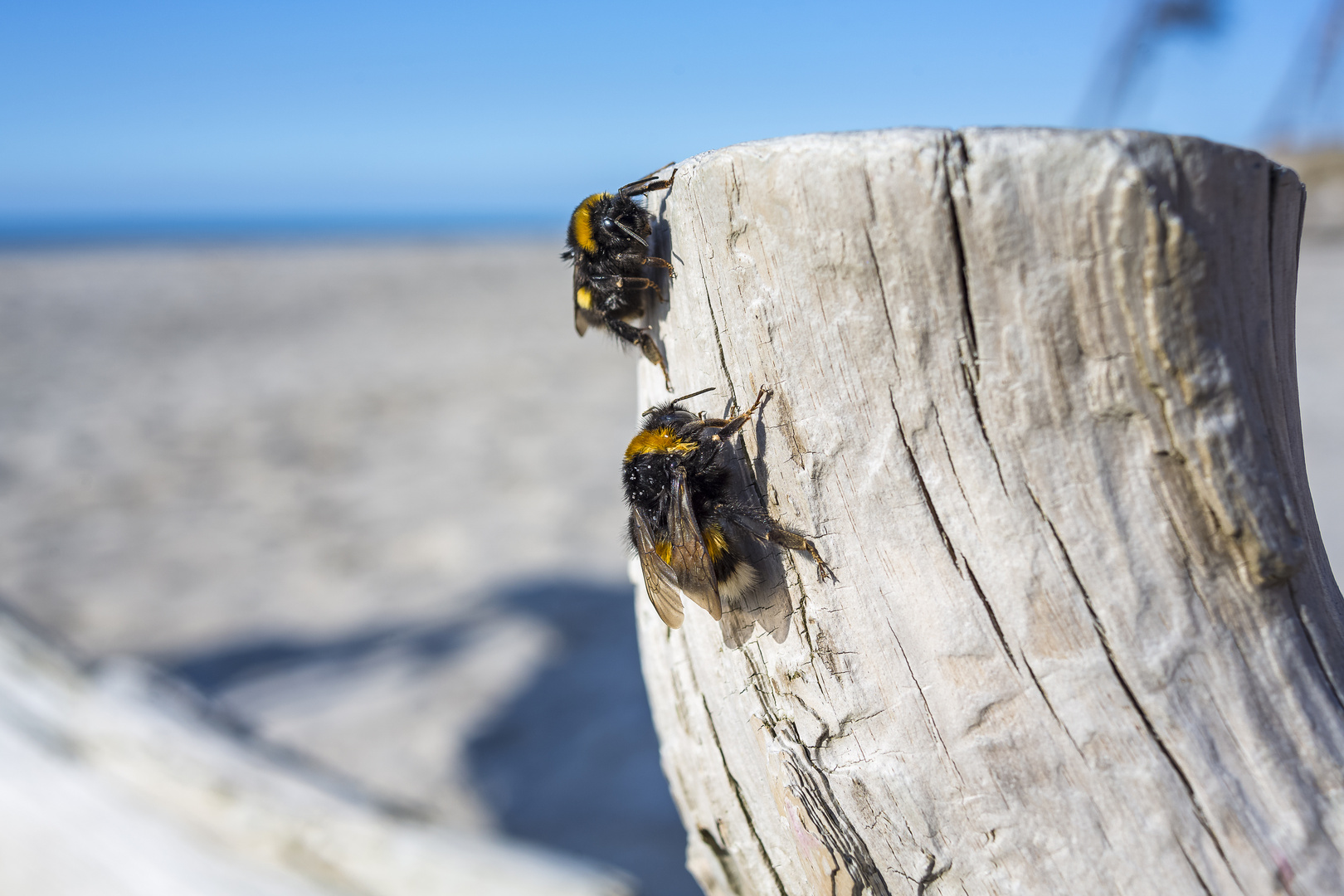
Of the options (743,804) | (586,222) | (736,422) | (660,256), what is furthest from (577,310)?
(743,804)

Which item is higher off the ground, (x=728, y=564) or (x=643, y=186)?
(x=643, y=186)

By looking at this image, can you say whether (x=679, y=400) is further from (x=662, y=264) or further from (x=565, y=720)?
(x=565, y=720)

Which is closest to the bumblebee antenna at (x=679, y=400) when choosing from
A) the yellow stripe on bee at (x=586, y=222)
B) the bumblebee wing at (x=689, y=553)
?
the bumblebee wing at (x=689, y=553)

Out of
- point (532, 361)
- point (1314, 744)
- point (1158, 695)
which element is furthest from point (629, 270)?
point (532, 361)

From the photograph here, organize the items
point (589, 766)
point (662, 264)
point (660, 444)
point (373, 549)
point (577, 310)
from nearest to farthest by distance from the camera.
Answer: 1. point (662, 264)
2. point (660, 444)
3. point (577, 310)
4. point (589, 766)
5. point (373, 549)

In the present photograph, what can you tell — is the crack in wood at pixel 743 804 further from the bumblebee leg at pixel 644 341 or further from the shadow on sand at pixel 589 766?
the shadow on sand at pixel 589 766

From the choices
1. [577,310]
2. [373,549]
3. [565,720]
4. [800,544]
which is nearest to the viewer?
[800,544]
